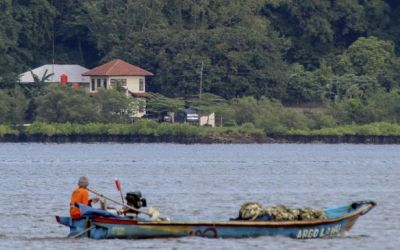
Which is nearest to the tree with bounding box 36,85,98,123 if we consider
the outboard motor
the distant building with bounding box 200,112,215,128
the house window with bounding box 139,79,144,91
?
the distant building with bounding box 200,112,215,128

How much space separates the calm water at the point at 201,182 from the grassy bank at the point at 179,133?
3.63 ft

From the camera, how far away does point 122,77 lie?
414 ft

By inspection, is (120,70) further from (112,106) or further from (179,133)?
(179,133)

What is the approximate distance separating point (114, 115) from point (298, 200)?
5872cm

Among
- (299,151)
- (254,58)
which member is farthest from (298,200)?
(254,58)

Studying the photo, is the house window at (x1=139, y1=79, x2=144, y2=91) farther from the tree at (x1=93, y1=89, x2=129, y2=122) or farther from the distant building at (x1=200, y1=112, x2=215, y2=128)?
the distant building at (x1=200, y1=112, x2=215, y2=128)

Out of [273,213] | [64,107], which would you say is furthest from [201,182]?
[64,107]

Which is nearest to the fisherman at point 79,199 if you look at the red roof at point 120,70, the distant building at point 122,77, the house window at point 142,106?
the house window at point 142,106

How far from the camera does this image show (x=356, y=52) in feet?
433

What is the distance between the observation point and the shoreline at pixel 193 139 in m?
116

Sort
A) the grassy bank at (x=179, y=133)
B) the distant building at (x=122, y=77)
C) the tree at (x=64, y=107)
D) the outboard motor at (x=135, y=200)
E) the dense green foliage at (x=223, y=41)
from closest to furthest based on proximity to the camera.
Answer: the outboard motor at (x=135, y=200), the grassy bank at (x=179, y=133), the tree at (x=64, y=107), the distant building at (x=122, y=77), the dense green foliage at (x=223, y=41)

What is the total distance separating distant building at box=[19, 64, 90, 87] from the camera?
12962 cm

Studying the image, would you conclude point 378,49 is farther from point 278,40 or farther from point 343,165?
point 343,165

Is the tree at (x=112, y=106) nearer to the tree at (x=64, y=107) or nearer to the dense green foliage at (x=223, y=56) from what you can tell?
the dense green foliage at (x=223, y=56)
